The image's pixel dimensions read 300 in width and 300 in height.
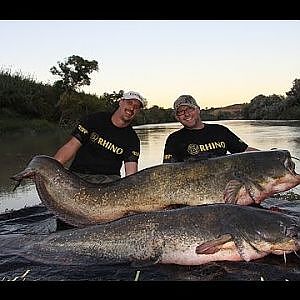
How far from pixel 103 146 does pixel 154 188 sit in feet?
4.06

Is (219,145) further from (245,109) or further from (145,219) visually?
(245,109)

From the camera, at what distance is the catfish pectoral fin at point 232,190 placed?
4.64 metres

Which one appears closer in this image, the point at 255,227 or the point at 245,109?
the point at 255,227

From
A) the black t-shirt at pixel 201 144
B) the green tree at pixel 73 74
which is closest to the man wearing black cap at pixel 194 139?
the black t-shirt at pixel 201 144

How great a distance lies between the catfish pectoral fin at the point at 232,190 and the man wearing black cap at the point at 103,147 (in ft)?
4.44

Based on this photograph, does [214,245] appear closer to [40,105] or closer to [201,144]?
[201,144]

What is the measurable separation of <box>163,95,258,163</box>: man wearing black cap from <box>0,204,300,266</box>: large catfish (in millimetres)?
1679

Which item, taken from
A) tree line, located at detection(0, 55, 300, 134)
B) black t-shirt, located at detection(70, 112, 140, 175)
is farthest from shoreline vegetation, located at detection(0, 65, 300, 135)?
black t-shirt, located at detection(70, 112, 140, 175)

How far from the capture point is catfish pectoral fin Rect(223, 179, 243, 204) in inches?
183

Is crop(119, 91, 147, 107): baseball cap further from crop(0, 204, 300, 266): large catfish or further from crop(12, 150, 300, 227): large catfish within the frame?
crop(0, 204, 300, 266): large catfish

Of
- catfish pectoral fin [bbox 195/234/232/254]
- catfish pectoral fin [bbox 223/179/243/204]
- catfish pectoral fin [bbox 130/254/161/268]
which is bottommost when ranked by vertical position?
catfish pectoral fin [bbox 130/254/161/268]
